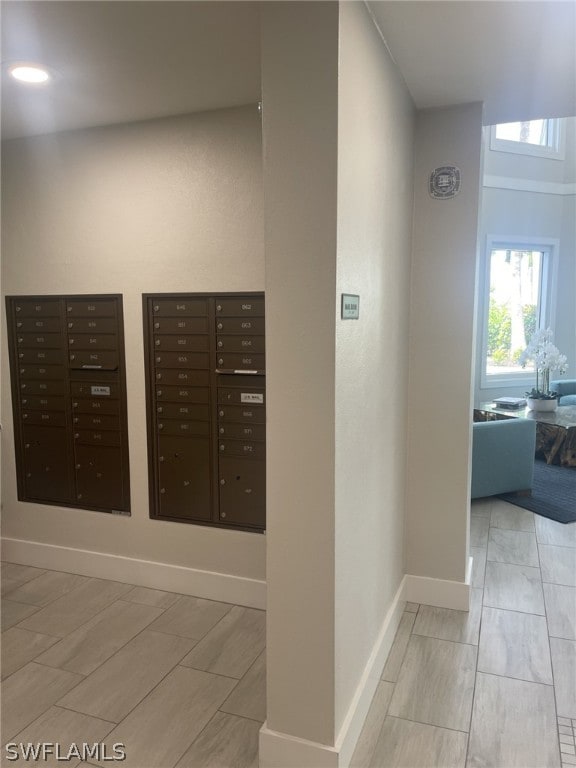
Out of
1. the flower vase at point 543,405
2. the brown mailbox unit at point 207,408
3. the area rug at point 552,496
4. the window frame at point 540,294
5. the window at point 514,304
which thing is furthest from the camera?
the window at point 514,304

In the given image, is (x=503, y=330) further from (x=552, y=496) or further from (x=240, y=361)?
(x=240, y=361)

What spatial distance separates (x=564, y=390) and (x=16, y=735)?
18.7ft

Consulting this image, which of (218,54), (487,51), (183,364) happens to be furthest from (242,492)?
(487,51)

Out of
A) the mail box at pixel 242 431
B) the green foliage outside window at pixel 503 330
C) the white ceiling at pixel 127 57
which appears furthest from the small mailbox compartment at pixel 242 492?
the green foliage outside window at pixel 503 330

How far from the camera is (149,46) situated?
181cm

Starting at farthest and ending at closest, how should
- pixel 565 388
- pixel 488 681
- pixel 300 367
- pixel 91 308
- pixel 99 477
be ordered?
pixel 565 388
pixel 99 477
pixel 91 308
pixel 488 681
pixel 300 367

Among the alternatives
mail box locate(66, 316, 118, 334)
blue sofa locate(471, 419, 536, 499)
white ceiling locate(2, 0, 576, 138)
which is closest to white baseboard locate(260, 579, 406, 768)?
mail box locate(66, 316, 118, 334)

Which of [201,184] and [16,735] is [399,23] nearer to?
[201,184]

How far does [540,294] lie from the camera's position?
6574mm

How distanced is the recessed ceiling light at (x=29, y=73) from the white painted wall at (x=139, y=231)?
0.54 meters

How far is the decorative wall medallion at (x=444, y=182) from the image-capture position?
240cm

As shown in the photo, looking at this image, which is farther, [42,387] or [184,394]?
[42,387]

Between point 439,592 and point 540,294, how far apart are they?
4954 mm

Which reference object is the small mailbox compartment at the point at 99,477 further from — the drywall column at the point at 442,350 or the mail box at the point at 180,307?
the drywall column at the point at 442,350
